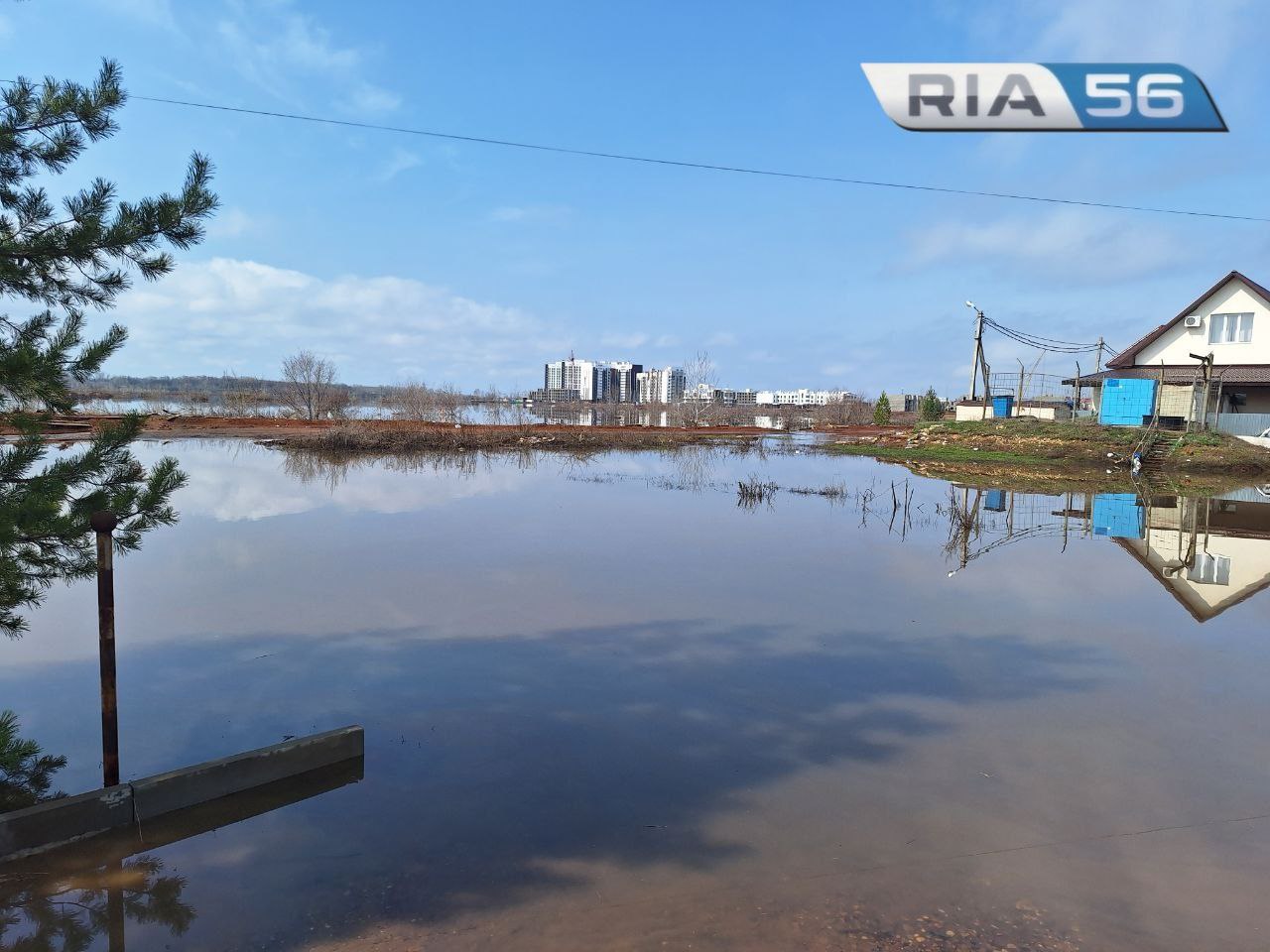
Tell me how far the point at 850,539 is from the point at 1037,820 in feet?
28.4

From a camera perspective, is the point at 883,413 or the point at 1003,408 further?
the point at 883,413

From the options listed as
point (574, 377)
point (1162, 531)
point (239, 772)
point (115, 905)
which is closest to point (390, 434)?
point (1162, 531)

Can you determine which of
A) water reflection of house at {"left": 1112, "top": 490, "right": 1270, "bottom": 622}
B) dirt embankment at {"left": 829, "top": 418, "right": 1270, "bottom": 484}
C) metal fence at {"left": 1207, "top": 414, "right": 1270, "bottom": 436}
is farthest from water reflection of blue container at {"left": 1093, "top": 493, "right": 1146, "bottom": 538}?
metal fence at {"left": 1207, "top": 414, "right": 1270, "bottom": 436}

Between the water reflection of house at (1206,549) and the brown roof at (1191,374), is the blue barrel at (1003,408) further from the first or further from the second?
the water reflection of house at (1206,549)

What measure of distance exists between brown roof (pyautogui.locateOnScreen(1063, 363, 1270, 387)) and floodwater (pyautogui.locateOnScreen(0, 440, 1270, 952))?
23.5m

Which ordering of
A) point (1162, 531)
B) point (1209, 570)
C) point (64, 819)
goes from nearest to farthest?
point (64, 819) < point (1209, 570) < point (1162, 531)

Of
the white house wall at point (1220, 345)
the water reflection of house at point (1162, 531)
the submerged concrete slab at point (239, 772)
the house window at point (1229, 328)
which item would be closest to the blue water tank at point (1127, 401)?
the white house wall at point (1220, 345)

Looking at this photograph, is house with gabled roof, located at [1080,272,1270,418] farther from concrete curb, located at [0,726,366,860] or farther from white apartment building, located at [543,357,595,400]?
white apartment building, located at [543,357,595,400]

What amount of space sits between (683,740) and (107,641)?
3.53 metres

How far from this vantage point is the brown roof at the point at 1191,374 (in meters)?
28.7

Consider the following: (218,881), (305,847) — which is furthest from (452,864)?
(218,881)

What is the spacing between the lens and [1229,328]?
30188 millimetres

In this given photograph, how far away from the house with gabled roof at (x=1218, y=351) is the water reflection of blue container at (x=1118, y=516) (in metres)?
13.6

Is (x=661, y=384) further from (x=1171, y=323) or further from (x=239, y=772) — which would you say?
(x=239, y=772)
